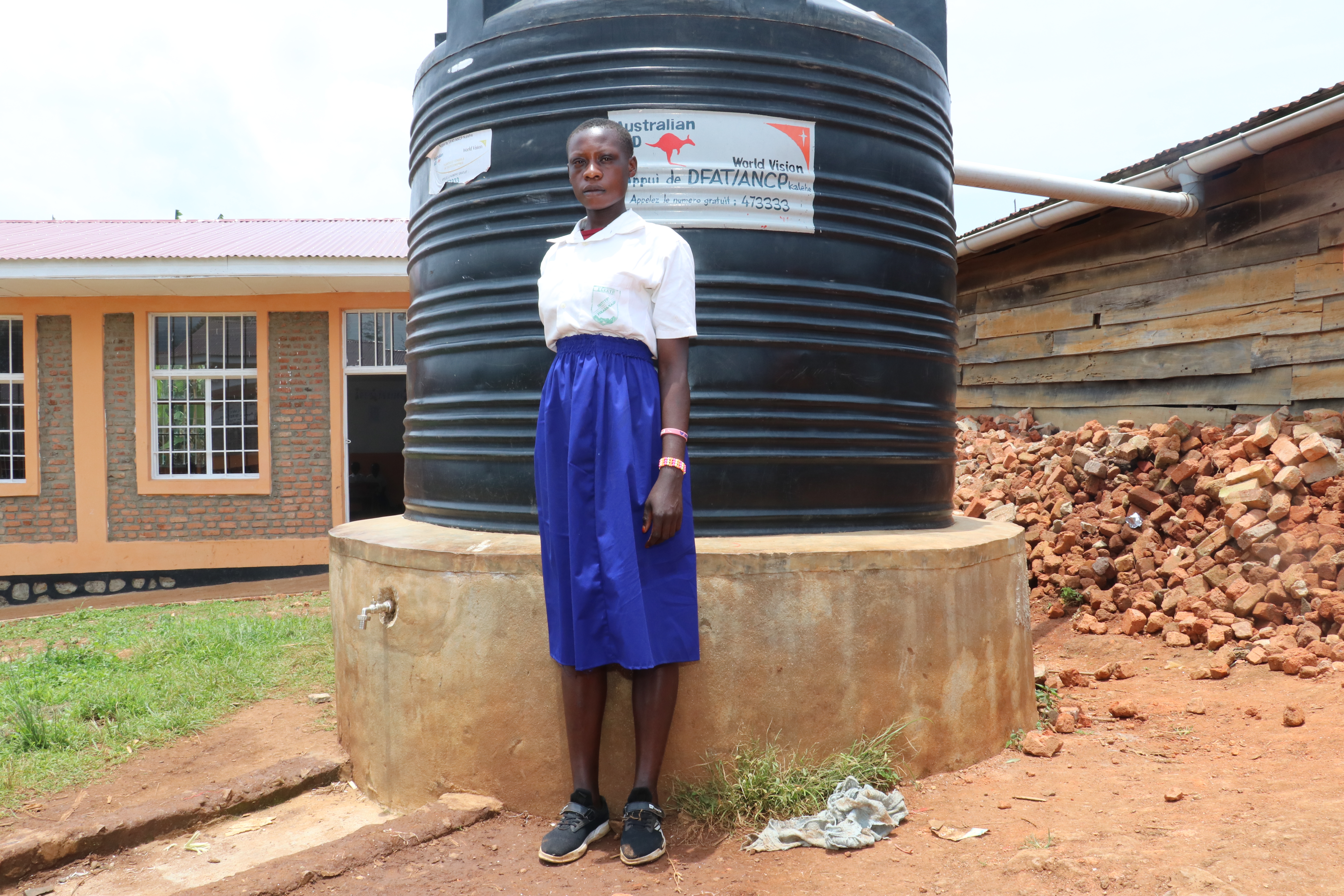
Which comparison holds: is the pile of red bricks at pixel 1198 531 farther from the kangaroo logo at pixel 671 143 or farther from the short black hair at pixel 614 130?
the short black hair at pixel 614 130

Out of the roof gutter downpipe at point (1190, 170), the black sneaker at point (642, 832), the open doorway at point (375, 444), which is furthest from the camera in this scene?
the open doorway at point (375, 444)

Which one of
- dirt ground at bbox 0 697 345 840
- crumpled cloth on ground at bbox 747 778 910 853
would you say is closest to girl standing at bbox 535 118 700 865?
crumpled cloth on ground at bbox 747 778 910 853

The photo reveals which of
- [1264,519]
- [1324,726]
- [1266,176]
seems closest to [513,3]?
[1324,726]

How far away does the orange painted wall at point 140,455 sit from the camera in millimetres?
10352

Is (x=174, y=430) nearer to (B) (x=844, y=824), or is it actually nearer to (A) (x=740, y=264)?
(A) (x=740, y=264)

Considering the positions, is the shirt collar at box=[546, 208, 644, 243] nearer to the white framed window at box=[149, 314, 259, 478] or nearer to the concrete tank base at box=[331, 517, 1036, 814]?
the concrete tank base at box=[331, 517, 1036, 814]

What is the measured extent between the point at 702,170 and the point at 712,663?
154cm

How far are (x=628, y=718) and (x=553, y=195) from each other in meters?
1.67

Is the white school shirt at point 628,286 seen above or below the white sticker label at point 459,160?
below

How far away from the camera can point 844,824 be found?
262cm

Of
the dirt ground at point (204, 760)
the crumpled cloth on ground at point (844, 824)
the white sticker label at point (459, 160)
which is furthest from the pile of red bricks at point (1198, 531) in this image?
the dirt ground at point (204, 760)

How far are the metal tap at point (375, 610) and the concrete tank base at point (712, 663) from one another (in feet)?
0.09

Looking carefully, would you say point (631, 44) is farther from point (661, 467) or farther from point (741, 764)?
point (741, 764)

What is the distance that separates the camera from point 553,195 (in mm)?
3121
